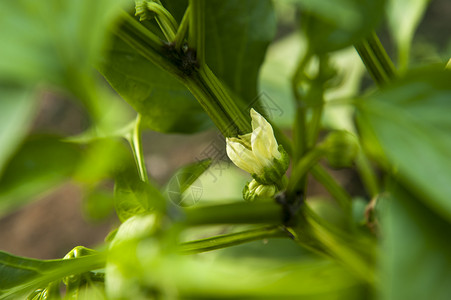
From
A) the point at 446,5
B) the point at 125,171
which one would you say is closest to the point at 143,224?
the point at 125,171

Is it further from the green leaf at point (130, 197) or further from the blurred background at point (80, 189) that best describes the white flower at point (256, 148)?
the blurred background at point (80, 189)

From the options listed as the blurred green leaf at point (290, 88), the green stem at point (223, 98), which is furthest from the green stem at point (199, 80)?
the blurred green leaf at point (290, 88)

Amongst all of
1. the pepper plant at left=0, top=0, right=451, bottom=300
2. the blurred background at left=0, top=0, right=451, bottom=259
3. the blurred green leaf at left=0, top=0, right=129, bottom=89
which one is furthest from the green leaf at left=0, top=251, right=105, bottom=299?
the blurred background at left=0, top=0, right=451, bottom=259

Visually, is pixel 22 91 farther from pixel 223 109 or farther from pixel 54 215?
pixel 54 215

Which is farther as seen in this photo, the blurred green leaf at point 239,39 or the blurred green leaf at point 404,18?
the blurred green leaf at point 404,18

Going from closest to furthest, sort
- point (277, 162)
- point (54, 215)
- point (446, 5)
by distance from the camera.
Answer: point (277, 162), point (446, 5), point (54, 215)

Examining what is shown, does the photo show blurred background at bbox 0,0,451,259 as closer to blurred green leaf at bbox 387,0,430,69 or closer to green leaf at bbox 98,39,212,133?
blurred green leaf at bbox 387,0,430,69
